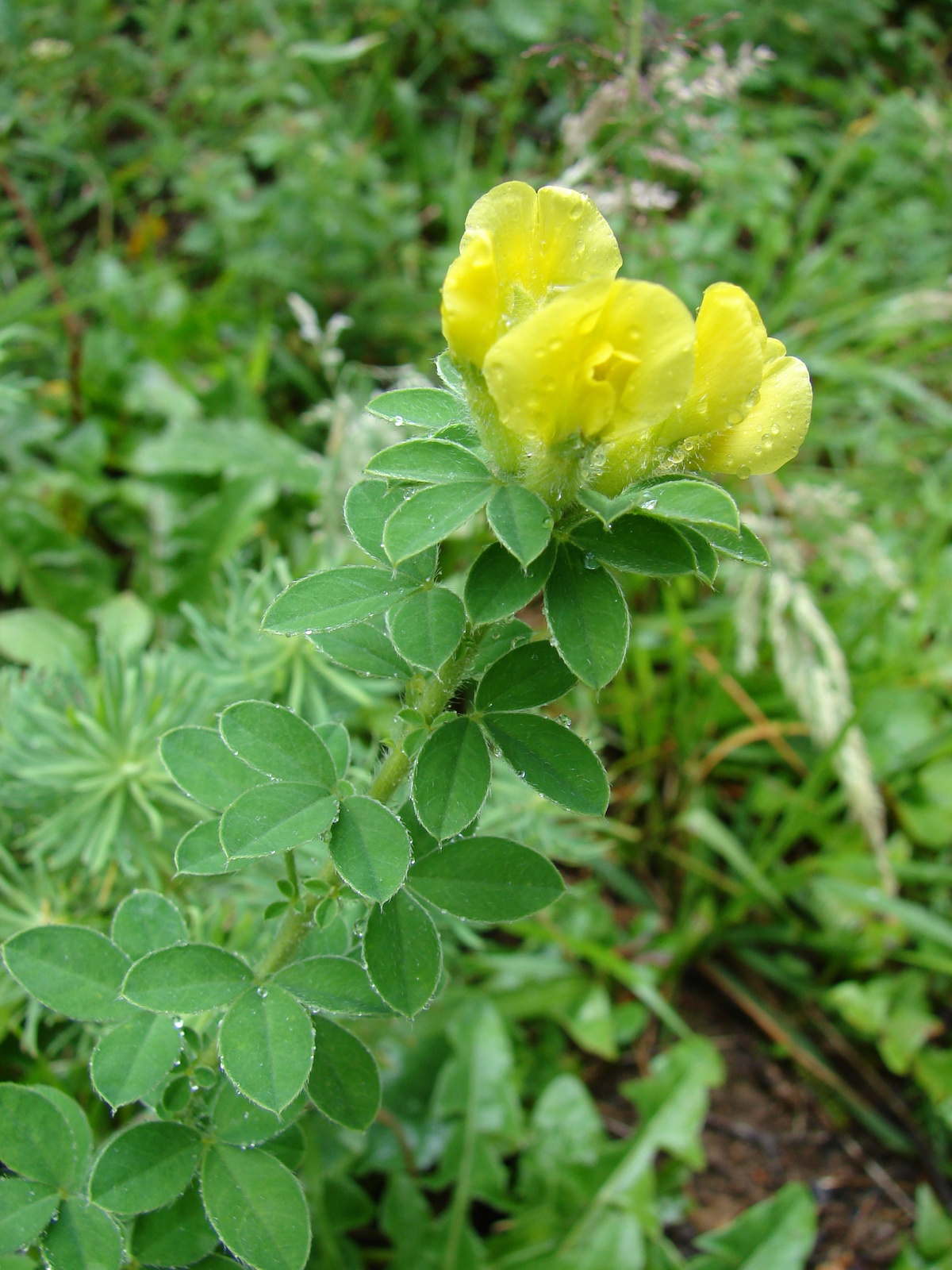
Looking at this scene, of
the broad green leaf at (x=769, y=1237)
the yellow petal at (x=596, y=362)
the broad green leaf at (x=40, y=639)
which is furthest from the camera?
the broad green leaf at (x=40, y=639)

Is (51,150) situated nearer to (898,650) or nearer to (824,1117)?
(898,650)

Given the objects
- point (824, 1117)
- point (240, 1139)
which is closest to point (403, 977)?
point (240, 1139)

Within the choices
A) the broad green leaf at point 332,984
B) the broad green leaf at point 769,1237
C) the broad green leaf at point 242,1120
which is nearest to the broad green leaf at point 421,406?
the broad green leaf at point 332,984

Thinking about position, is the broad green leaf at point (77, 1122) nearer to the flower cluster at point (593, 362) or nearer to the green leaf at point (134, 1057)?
the green leaf at point (134, 1057)

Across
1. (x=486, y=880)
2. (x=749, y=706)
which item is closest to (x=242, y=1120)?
(x=486, y=880)

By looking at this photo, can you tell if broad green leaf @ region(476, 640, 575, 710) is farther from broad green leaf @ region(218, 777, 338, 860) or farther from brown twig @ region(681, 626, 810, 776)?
brown twig @ region(681, 626, 810, 776)

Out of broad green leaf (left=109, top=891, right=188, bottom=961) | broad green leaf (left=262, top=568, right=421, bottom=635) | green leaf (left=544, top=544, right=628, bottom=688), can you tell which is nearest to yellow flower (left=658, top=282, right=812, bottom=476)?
green leaf (left=544, top=544, right=628, bottom=688)
